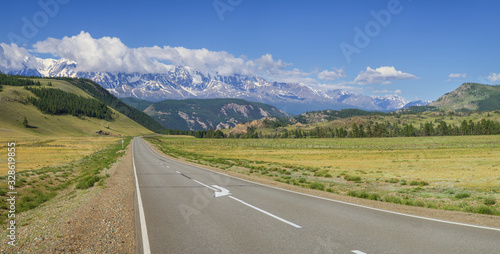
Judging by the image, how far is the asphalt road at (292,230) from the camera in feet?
23.5

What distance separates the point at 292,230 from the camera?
866 cm

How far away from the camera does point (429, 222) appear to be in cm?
938

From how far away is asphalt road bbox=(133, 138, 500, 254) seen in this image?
281 inches

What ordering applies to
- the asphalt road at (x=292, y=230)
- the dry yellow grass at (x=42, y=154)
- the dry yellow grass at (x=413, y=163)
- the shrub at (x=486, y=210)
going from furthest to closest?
the dry yellow grass at (x=42, y=154) < the dry yellow grass at (x=413, y=163) < the shrub at (x=486, y=210) < the asphalt road at (x=292, y=230)

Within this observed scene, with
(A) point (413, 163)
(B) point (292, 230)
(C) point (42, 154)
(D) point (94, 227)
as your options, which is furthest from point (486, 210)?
(C) point (42, 154)

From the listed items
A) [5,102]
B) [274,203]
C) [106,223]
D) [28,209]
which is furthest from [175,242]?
[5,102]

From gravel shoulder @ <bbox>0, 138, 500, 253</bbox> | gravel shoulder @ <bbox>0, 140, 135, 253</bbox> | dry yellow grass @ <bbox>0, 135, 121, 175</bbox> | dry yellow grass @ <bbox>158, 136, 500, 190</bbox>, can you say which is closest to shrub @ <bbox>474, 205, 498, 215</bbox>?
gravel shoulder @ <bbox>0, 138, 500, 253</bbox>

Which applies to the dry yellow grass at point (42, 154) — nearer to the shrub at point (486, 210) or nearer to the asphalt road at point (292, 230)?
the asphalt road at point (292, 230)

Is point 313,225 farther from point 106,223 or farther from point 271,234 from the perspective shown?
point 106,223

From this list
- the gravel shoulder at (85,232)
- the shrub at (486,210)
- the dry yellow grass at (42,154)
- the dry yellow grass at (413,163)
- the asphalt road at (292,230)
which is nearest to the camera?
the asphalt road at (292,230)

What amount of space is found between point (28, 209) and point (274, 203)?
1773 centimetres

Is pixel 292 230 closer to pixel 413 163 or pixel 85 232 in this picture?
pixel 85 232

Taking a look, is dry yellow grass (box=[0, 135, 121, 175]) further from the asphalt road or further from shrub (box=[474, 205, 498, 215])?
shrub (box=[474, 205, 498, 215])

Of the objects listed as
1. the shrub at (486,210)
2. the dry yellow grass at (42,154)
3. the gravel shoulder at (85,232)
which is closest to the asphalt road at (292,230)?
the gravel shoulder at (85,232)
